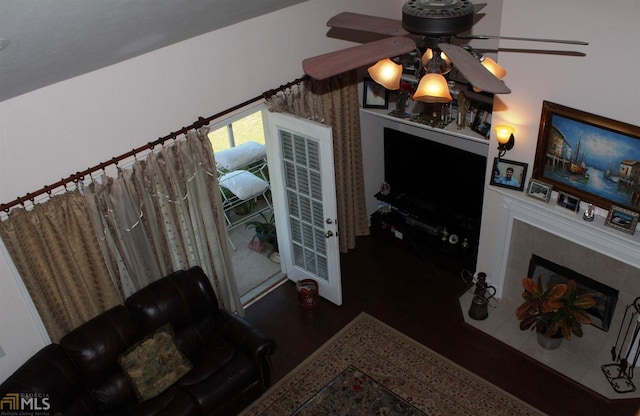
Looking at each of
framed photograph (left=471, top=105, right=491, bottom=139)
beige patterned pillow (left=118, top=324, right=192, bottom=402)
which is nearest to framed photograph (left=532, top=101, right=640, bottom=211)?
framed photograph (left=471, top=105, right=491, bottom=139)

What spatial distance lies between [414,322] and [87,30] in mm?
3782

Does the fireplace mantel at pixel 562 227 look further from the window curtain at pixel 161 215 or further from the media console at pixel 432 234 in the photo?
the window curtain at pixel 161 215

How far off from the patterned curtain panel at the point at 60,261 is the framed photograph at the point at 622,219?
3.79m

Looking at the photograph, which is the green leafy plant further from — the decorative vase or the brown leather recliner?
the brown leather recliner

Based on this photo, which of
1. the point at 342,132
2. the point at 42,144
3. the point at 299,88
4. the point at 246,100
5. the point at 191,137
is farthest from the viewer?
the point at 342,132

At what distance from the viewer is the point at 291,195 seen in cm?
542

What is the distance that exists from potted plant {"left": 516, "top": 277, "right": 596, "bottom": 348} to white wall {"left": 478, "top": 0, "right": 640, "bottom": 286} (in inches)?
27.7

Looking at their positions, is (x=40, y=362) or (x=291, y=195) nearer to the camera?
(x=40, y=362)

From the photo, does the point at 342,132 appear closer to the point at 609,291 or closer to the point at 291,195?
the point at 291,195

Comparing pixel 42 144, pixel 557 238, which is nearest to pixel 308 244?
pixel 557 238

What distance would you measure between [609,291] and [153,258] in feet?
12.1

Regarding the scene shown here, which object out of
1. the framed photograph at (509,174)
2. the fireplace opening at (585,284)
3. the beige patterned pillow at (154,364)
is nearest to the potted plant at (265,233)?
the beige patterned pillow at (154,364)

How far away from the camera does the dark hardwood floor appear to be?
457 cm

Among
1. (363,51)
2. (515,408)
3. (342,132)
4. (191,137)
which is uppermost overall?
(363,51)
